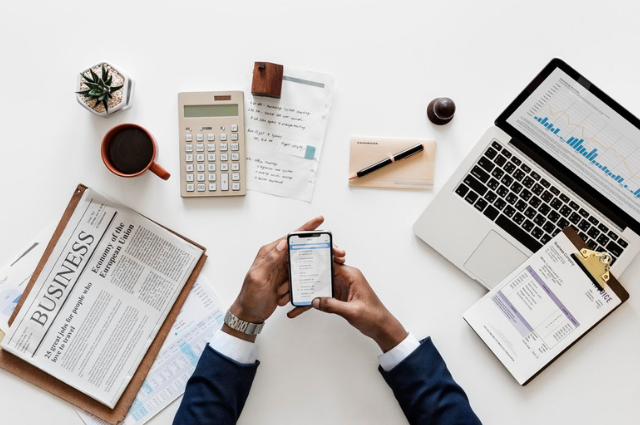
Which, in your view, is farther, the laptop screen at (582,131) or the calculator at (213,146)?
the calculator at (213,146)

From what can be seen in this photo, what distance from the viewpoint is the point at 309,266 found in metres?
0.84

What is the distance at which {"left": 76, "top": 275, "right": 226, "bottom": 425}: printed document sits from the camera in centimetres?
91

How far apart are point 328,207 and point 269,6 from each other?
1.42 ft

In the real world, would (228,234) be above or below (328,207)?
below

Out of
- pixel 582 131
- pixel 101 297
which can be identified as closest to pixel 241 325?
pixel 101 297

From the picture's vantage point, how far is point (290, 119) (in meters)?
0.93

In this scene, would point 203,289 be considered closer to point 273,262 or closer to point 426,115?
point 273,262

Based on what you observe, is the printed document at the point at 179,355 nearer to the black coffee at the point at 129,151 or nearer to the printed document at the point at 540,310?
the black coffee at the point at 129,151

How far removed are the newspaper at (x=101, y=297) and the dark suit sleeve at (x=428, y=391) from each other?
18.7 inches

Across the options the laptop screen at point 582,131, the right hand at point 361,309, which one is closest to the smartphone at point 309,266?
the right hand at point 361,309

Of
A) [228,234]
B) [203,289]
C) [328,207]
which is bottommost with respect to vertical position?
[203,289]

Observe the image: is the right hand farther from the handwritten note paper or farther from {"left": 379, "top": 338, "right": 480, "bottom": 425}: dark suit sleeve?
the handwritten note paper

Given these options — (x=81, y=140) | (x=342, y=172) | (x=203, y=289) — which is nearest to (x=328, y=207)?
(x=342, y=172)

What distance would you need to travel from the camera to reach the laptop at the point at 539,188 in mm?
831
